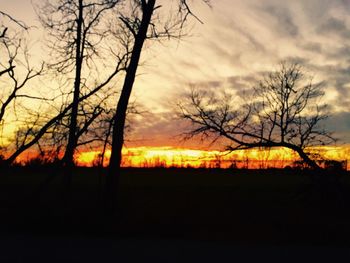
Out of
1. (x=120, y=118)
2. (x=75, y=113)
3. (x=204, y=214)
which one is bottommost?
(x=204, y=214)

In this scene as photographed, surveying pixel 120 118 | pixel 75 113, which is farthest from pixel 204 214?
pixel 75 113

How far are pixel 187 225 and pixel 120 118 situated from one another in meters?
5.53

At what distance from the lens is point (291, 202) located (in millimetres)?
25344

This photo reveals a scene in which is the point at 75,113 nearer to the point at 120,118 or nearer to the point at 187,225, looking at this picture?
the point at 120,118

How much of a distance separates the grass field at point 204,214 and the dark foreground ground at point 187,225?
39mm

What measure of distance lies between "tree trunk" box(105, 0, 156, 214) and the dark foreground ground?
92cm

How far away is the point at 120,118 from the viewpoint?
22.5 m

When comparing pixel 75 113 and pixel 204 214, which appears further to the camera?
pixel 75 113

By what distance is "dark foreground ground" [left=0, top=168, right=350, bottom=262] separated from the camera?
50.2 feet

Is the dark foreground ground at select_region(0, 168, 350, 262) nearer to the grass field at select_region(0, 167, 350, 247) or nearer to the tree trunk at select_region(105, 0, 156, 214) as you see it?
the grass field at select_region(0, 167, 350, 247)

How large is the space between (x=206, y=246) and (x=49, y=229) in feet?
22.4

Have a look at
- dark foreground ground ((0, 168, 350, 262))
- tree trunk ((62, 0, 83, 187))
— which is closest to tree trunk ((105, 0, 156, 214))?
dark foreground ground ((0, 168, 350, 262))

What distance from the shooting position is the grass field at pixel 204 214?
65.2 feet

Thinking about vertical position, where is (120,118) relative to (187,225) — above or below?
above
